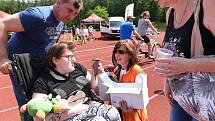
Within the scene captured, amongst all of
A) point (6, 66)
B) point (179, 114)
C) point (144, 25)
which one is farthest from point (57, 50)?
point (144, 25)

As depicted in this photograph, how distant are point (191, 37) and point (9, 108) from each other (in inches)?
219

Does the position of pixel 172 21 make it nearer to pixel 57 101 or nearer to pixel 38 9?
pixel 57 101

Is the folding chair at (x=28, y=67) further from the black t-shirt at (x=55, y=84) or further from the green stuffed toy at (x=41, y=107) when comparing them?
→ the green stuffed toy at (x=41, y=107)

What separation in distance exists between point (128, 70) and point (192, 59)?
182cm

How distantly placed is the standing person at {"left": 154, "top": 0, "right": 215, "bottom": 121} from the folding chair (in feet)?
4.94

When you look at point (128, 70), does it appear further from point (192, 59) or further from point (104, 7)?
point (104, 7)

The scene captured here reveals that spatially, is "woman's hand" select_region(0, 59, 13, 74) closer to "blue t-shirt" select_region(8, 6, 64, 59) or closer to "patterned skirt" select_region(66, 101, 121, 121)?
"blue t-shirt" select_region(8, 6, 64, 59)

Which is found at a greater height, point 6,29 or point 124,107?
point 6,29

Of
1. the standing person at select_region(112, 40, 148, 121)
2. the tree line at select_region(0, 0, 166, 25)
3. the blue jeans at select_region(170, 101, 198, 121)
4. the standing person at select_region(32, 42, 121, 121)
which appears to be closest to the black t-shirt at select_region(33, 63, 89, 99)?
the standing person at select_region(32, 42, 121, 121)

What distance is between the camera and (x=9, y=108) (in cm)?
697

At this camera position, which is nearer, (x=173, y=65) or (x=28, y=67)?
(x=173, y=65)

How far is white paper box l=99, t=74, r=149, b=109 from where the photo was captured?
125 inches

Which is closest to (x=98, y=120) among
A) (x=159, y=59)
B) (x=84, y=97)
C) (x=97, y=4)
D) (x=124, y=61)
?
(x=84, y=97)

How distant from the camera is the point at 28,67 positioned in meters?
3.34
